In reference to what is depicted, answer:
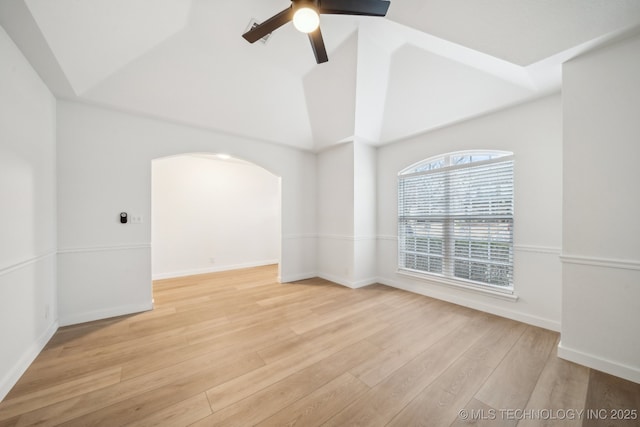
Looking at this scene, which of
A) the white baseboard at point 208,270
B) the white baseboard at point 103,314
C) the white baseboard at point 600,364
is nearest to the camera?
the white baseboard at point 600,364

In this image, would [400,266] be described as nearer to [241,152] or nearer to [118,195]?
[241,152]

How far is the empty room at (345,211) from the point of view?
1734 mm

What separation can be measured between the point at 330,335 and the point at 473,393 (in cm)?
133

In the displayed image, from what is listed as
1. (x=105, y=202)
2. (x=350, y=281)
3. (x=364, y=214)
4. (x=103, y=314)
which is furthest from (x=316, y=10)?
(x=103, y=314)

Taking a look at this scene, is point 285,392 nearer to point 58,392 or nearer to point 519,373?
point 58,392

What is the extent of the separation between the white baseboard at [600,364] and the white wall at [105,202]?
486 cm

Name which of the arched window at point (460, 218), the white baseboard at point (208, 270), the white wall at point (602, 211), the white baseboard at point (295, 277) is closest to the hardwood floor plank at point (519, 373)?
the white wall at point (602, 211)

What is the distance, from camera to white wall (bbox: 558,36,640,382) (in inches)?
73.8

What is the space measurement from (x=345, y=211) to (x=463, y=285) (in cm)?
223

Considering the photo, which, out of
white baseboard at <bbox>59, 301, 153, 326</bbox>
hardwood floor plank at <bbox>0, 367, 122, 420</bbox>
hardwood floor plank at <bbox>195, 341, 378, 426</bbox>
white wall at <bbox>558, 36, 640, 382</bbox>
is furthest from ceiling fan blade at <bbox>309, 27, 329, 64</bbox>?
white baseboard at <bbox>59, 301, 153, 326</bbox>

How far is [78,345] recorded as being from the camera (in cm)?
237

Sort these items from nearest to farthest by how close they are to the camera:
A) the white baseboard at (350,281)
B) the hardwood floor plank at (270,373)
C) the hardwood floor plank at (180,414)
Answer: the hardwood floor plank at (180,414)
the hardwood floor plank at (270,373)
the white baseboard at (350,281)

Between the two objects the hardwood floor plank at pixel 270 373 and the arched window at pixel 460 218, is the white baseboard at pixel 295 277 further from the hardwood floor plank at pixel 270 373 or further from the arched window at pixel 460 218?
the hardwood floor plank at pixel 270 373

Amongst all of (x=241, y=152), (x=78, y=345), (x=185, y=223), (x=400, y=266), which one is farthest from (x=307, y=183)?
(x=78, y=345)
